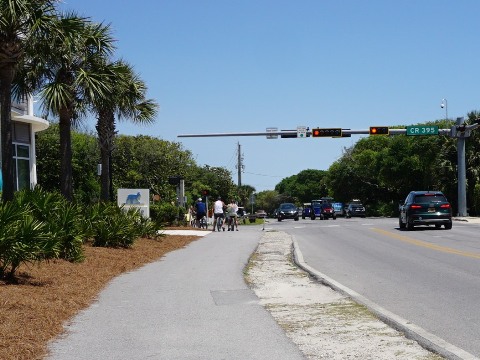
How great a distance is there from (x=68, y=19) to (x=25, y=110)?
12840 mm

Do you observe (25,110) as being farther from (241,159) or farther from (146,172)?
(241,159)

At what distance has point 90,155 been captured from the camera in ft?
169

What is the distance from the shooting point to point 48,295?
11.2 metres

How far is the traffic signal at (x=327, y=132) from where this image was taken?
40.1m

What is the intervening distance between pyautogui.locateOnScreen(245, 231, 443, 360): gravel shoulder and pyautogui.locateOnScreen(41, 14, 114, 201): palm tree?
29.2 ft

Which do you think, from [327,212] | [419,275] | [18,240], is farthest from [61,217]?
[327,212]

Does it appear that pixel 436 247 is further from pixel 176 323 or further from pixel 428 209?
pixel 176 323

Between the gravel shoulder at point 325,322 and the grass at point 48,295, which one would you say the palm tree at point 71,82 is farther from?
the gravel shoulder at point 325,322

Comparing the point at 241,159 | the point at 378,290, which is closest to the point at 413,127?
the point at 378,290

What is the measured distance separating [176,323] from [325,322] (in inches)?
78.1

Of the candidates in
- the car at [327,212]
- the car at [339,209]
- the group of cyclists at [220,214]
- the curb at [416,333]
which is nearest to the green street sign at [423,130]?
the group of cyclists at [220,214]

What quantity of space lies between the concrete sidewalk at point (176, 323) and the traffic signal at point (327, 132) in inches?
1017

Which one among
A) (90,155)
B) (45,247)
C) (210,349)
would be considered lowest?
(210,349)

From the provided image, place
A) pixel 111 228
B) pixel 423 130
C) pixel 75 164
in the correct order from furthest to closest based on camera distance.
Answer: pixel 75 164, pixel 423 130, pixel 111 228
